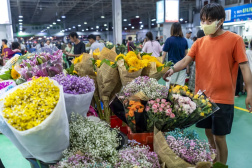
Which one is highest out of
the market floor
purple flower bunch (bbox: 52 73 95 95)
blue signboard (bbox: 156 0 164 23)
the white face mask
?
blue signboard (bbox: 156 0 164 23)

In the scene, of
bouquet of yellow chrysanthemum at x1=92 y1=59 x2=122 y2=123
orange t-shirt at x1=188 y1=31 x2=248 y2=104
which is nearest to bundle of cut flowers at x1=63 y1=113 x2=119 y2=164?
bouquet of yellow chrysanthemum at x1=92 y1=59 x2=122 y2=123

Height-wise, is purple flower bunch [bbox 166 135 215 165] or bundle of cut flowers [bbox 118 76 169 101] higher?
bundle of cut flowers [bbox 118 76 169 101]

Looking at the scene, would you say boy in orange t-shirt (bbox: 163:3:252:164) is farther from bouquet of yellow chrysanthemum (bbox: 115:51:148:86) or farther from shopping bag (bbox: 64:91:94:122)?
shopping bag (bbox: 64:91:94:122)

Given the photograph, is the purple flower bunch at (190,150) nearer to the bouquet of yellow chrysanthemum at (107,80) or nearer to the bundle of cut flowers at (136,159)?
the bundle of cut flowers at (136,159)

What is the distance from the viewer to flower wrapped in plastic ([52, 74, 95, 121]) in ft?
4.19

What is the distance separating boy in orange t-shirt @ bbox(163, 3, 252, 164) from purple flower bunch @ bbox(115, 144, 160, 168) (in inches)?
34.3

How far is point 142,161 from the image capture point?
1082mm

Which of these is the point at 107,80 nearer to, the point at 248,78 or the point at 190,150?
the point at 190,150

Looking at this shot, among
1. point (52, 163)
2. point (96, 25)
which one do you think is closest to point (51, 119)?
point (52, 163)

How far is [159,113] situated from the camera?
1.24 m

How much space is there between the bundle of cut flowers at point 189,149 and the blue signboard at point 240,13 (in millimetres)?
9270

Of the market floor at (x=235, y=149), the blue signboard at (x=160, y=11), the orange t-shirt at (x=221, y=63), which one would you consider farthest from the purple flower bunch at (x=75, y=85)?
the blue signboard at (x=160, y=11)

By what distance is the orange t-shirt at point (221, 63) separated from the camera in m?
1.89

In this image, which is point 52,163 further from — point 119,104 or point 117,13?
point 117,13
